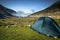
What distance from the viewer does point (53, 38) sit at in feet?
35.0

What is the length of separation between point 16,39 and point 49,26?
423 centimetres

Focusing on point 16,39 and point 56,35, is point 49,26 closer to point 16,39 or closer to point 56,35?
point 56,35

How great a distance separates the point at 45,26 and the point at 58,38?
2150 millimetres

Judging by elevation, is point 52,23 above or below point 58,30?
above

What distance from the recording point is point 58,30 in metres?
11.8

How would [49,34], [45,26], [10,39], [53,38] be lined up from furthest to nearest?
[45,26] → [49,34] → [53,38] → [10,39]

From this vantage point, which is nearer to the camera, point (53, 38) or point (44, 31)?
point (53, 38)

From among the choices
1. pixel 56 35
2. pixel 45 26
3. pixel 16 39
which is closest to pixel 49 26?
pixel 45 26

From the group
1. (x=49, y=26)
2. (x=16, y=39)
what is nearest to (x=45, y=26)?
(x=49, y=26)

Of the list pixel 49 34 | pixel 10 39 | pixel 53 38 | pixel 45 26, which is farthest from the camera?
pixel 45 26

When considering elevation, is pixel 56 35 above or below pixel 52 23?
below

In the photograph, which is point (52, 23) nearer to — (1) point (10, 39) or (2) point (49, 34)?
(2) point (49, 34)

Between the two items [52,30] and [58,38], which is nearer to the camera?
[58,38]

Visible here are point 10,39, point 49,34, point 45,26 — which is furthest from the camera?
point 45,26
